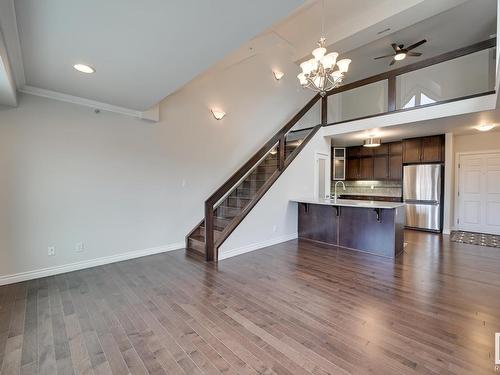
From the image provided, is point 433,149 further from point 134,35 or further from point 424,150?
Result: point 134,35

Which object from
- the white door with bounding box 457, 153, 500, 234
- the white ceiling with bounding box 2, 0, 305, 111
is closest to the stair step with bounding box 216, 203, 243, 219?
the white ceiling with bounding box 2, 0, 305, 111

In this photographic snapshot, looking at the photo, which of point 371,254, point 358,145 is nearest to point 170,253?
point 371,254

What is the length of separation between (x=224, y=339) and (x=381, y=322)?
4.88ft

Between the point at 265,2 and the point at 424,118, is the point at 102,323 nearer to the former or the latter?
the point at 265,2

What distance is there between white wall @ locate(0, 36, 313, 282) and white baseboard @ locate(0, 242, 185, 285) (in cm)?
6

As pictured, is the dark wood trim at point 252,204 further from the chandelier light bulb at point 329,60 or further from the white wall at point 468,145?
the white wall at point 468,145

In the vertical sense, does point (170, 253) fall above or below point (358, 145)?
below

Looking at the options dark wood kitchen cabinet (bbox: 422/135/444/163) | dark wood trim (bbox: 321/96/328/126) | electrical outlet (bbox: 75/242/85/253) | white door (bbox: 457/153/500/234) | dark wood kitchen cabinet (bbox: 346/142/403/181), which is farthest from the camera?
dark wood kitchen cabinet (bbox: 346/142/403/181)

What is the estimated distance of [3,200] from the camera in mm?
3006

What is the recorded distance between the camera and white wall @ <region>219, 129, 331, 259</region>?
4.38m

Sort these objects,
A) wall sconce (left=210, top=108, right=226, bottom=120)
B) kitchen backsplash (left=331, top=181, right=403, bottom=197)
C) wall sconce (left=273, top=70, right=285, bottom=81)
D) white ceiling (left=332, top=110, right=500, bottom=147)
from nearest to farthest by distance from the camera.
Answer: white ceiling (left=332, top=110, right=500, bottom=147) → wall sconce (left=210, top=108, right=226, bottom=120) → wall sconce (left=273, top=70, right=285, bottom=81) → kitchen backsplash (left=331, top=181, right=403, bottom=197)

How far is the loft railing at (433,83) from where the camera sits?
4.21 metres

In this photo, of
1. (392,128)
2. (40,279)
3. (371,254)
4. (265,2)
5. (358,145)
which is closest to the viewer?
(265,2)

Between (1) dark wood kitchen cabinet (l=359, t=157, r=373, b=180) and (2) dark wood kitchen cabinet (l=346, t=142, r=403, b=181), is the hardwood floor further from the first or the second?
(1) dark wood kitchen cabinet (l=359, t=157, r=373, b=180)
